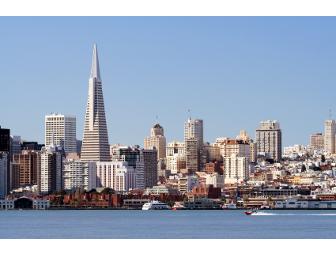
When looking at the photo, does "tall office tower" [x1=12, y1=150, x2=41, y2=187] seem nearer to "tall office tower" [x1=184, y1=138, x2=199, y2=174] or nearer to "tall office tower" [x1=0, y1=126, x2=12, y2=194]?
"tall office tower" [x1=0, y1=126, x2=12, y2=194]

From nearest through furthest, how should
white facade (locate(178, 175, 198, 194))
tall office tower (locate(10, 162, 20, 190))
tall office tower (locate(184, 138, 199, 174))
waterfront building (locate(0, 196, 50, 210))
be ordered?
1. waterfront building (locate(0, 196, 50, 210))
2. white facade (locate(178, 175, 198, 194))
3. tall office tower (locate(10, 162, 20, 190))
4. tall office tower (locate(184, 138, 199, 174))

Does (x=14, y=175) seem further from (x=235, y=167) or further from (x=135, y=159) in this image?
(x=235, y=167)

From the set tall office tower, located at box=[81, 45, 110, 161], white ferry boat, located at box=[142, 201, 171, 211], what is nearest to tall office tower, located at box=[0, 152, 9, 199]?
tall office tower, located at box=[81, 45, 110, 161]

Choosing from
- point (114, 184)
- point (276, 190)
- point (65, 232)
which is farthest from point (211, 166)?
point (65, 232)

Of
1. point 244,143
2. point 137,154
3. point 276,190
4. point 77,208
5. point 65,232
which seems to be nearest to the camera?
point 65,232

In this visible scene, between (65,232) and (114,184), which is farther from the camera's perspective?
(114,184)
